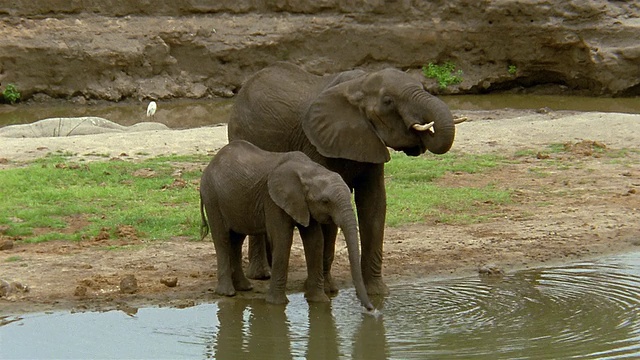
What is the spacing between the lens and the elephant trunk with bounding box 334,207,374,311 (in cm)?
770

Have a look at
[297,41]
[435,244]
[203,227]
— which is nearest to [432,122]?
[203,227]

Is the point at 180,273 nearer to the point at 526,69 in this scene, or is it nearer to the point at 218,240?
the point at 218,240

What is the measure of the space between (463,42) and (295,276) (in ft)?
57.8

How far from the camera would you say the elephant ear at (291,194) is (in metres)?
8.01

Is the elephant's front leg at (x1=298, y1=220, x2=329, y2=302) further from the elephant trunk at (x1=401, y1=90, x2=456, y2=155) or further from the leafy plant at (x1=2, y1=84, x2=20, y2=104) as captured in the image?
the leafy plant at (x1=2, y1=84, x2=20, y2=104)

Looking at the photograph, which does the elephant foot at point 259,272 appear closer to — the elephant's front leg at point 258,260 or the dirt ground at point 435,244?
the elephant's front leg at point 258,260

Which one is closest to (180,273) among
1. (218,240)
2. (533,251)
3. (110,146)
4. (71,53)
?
(218,240)

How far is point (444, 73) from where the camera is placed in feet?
86.4

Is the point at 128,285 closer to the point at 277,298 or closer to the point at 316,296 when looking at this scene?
the point at 277,298

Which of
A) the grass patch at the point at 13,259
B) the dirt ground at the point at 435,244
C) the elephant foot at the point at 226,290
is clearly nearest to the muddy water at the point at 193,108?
the dirt ground at the point at 435,244

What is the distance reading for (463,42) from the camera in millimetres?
26250

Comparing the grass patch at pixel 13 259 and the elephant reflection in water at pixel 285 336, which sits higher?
the grass patch at pixel 13 259

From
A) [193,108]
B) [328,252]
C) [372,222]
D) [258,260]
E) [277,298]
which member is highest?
[193,108]

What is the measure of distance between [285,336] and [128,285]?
1.61 m
